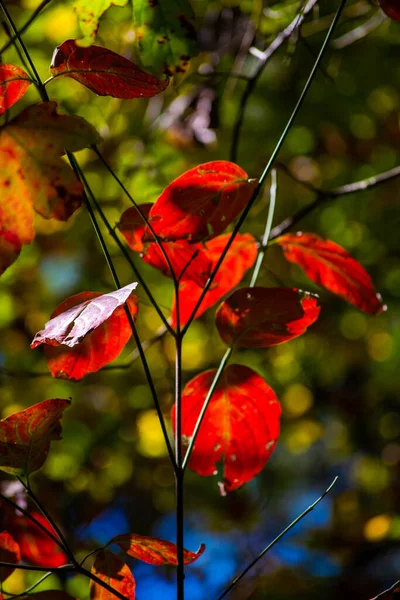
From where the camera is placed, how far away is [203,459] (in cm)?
76

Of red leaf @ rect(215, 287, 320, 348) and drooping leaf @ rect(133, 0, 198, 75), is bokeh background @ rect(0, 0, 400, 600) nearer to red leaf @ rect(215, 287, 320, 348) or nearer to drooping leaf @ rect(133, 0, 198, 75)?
drooping leaf @ rect(133, 0, 198, 75)

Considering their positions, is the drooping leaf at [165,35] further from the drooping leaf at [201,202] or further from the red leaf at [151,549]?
the red leaf at [151,549]

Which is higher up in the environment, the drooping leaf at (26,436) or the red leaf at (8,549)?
→ the drooping leaf at (26,436)

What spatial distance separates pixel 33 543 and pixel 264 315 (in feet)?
1.84

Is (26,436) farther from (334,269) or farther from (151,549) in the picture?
(334,269)

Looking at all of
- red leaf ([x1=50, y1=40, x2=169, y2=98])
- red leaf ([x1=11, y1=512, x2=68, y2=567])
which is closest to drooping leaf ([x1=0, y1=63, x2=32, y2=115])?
red leaf ([x1=50, y1=40, x2=169, y2=98])

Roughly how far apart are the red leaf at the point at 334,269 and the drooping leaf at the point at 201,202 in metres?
0.19

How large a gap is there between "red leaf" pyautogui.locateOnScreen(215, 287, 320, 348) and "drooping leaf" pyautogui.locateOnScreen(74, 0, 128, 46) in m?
0.40

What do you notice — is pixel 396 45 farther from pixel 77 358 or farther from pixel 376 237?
pixel 77 358

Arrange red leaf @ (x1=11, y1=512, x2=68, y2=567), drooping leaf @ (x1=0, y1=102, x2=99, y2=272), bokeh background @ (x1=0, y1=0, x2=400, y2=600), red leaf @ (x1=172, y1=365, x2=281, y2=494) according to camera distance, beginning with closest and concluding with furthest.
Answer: drooping leaf @ (x1=0, y1=102, x2=99, y2=272) < red leaf @ (x1=172, y1=365, x2=281, y2=494) < red leaf @ (x1=11, y1=512, x2=68, y2=567) < bokeh background @ (x1=0, y1=0, x2=400, y2=600)

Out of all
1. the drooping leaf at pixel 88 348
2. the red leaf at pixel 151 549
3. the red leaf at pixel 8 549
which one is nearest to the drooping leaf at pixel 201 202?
the drooping leaf at pixel 88 348

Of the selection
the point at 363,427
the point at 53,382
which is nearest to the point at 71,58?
the point at 53,382

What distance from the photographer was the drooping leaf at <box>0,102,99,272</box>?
46 cm

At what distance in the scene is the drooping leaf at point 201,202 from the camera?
615 mm
